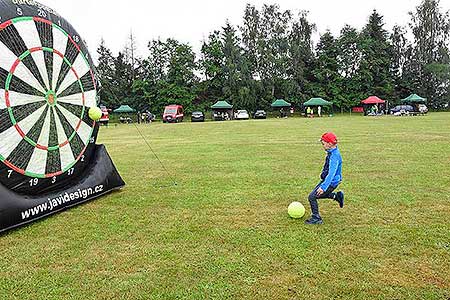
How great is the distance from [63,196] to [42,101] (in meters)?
1.53

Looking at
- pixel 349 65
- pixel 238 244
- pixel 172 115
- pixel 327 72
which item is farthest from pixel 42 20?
pixel 349 65

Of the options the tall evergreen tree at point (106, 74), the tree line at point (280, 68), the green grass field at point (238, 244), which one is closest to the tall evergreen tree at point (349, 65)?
the tree line at point (280, 68)

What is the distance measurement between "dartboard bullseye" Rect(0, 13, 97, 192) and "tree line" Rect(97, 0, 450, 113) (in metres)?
50.2

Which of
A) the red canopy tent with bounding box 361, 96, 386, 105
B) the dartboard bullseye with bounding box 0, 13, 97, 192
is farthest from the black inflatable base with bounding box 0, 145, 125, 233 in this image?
the red canopy tent with bounding box 361, 96, 386, 105

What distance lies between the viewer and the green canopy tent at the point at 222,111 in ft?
172

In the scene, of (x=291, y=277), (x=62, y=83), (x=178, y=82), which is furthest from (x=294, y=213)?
(x=178, y=82)

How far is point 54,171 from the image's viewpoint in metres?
6.55

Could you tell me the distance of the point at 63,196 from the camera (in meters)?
6.55

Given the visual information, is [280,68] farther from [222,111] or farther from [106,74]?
[106,74]

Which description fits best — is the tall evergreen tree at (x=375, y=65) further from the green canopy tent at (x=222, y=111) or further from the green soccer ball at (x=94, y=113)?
the green soccer ball at (x=94, y=113)

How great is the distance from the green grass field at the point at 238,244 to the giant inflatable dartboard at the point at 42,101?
0.77 m

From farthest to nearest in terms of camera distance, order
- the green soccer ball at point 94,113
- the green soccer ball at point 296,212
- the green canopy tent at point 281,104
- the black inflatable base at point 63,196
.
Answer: the green canopy tent at point 281,104
the green soccer ball at point 94,113
the green soccer ball at point 296,212
the black inflatable base at point 63,196

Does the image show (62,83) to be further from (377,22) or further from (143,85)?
(377,22)

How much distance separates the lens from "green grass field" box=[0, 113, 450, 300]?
12.5 feet
